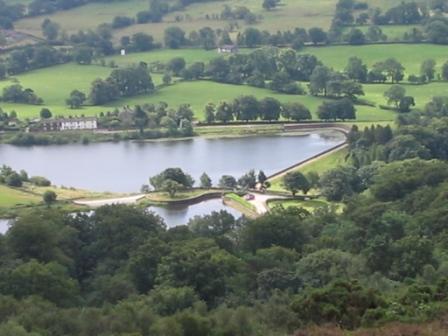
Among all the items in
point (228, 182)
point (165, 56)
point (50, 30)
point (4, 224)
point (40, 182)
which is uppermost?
point (50, 30)

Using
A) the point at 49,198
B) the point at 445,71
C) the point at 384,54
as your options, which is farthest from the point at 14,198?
the point at 384,54

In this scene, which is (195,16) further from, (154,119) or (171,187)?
(171,187)

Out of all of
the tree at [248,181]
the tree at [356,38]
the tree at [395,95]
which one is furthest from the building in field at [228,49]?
the tree at [248,181]

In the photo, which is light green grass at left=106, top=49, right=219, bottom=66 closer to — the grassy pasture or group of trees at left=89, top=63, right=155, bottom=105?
group of trees at left=89, top=63, right=155, bottom=105

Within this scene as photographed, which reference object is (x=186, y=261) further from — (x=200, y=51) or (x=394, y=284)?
(x=200, y=51)

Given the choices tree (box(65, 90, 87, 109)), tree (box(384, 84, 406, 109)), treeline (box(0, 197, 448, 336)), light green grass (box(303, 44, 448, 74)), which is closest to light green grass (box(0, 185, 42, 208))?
treeline (box(0, 197, 448, 336))

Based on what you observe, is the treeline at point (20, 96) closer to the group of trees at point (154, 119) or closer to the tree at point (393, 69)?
the group of trees at point (154, 119)
